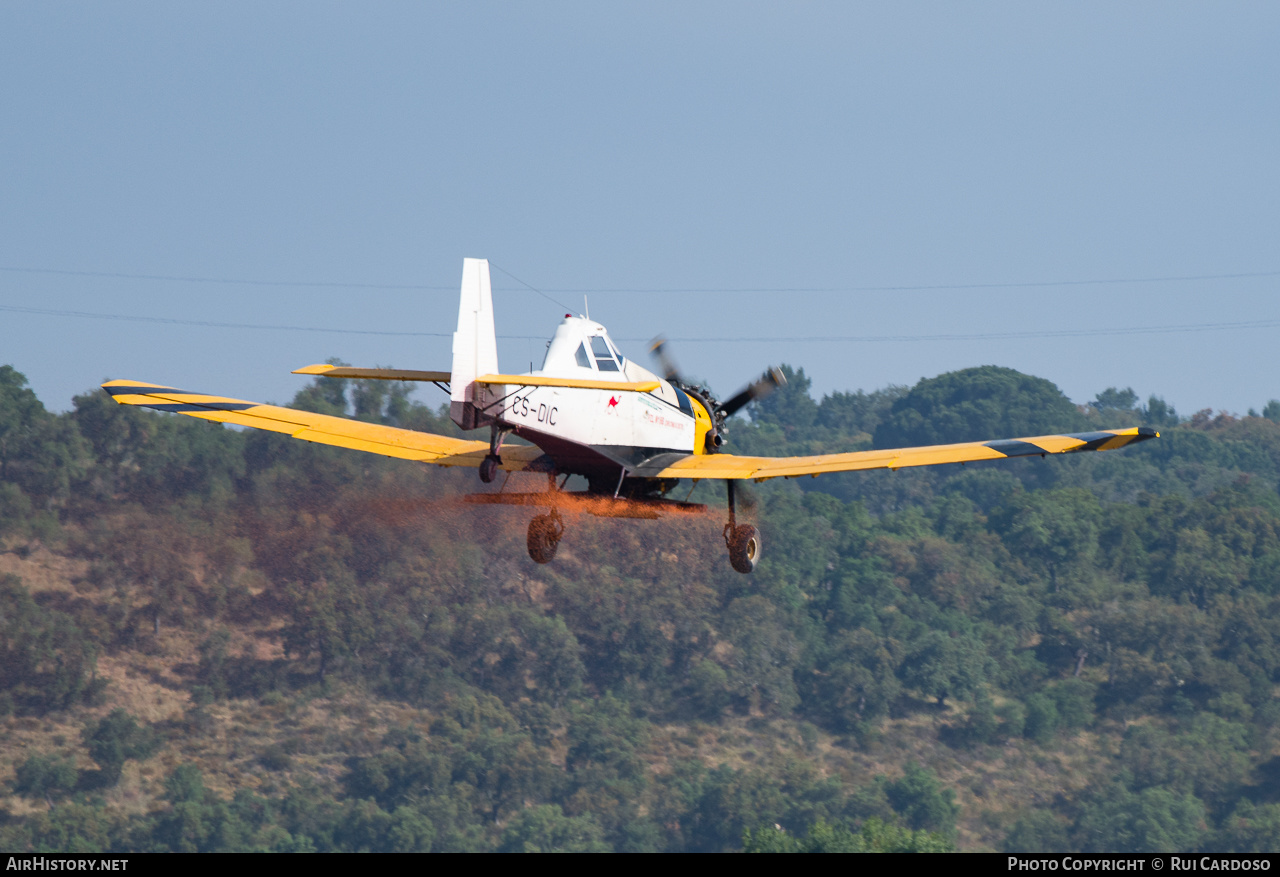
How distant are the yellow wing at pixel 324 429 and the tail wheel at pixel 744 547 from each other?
4190 millimetres

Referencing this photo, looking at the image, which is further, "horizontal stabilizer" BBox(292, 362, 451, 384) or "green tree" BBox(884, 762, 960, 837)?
"green tree" BBox(884, 762, 960, 837)

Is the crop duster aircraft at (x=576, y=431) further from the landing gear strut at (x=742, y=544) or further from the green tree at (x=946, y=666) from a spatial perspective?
the green tree at (x=946, y=666)

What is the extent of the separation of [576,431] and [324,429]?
5.50m

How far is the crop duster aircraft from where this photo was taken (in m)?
26.5

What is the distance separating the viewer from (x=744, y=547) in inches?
1215

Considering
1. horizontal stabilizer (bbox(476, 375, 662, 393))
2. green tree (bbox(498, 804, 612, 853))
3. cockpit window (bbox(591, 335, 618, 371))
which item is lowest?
green tree (bbox(498, 804, 612, 853))

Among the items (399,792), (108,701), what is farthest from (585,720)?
(108,701)

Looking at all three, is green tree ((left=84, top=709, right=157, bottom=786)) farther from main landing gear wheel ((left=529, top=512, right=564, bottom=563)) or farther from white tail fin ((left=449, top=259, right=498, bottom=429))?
white tail fin ((left=449, top=259, right=498, bottom=429))

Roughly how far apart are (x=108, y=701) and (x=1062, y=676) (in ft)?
273

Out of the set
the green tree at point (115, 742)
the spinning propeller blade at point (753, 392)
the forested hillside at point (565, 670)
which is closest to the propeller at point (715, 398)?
the spinning propeller blade at point (753, 392)

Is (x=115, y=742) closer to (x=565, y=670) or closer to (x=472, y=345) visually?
(x=565, y=670)

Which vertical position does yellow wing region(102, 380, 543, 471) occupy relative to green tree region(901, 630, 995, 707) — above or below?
above

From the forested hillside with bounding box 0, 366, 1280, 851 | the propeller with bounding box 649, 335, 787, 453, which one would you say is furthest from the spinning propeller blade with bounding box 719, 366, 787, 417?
the forested hillside with bounding box 0, 366, 1280, 851

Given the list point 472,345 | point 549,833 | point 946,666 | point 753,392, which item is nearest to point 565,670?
point 549,833
